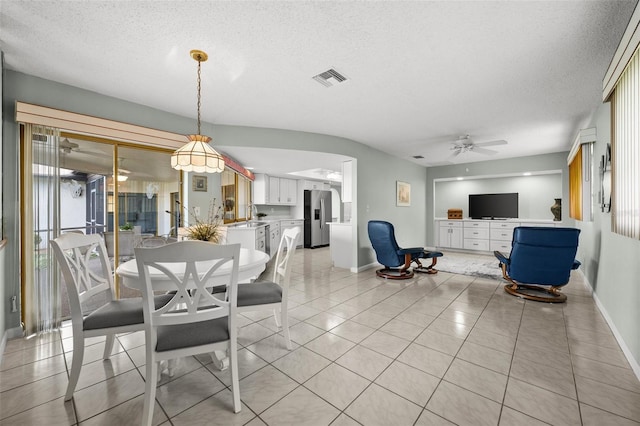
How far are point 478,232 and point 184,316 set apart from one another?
7230mm

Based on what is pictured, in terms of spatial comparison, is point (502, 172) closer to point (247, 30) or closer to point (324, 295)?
point (324, 295)

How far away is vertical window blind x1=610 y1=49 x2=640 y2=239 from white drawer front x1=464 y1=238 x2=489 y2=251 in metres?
4.95

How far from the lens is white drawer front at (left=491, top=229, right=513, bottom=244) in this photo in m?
6.45

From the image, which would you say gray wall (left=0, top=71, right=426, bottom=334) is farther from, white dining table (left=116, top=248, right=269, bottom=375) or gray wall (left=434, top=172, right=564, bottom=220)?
white dining table (left=116, top=248, right=269, bottom=375)

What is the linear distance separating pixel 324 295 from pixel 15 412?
2759 mm

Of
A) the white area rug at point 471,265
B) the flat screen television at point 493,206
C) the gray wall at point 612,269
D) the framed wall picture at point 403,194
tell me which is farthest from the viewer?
the flat screen television at point 493,206

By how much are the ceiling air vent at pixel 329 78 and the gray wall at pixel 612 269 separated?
232 cm

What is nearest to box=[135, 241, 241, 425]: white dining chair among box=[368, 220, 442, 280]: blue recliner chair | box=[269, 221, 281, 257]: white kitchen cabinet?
box=[368, 220, 442, 280]: blue recliner chair

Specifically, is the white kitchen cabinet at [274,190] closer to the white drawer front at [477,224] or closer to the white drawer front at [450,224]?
the white drawer front at [450,224]

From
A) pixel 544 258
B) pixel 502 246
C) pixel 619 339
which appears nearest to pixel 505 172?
pixel 502 246

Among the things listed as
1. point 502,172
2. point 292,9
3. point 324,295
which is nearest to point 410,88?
point 292,9

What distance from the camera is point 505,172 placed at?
6480 millimetres

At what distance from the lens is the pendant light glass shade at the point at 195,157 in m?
2.26

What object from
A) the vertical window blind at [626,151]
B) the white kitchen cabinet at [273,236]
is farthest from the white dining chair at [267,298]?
the white kitchen cabinet at [273,236]
